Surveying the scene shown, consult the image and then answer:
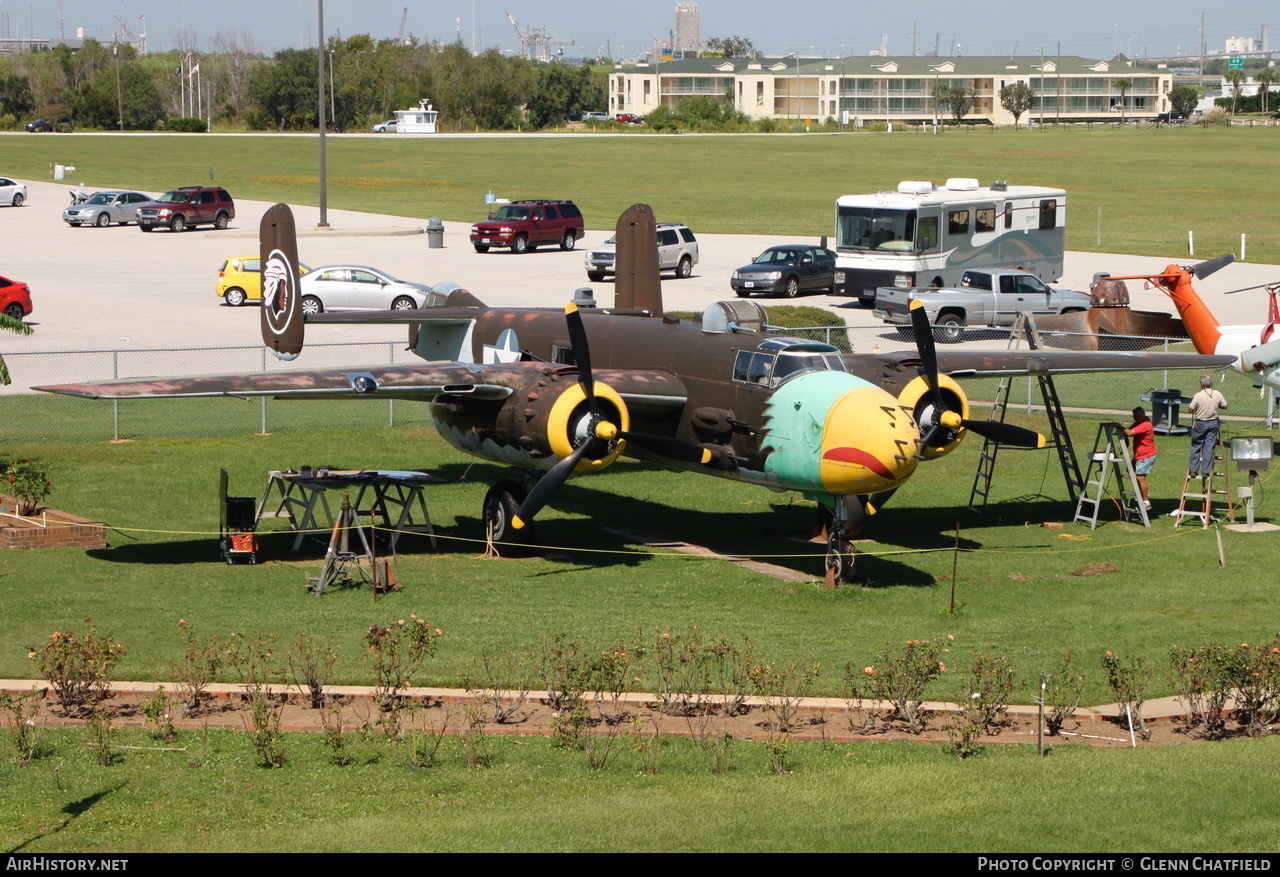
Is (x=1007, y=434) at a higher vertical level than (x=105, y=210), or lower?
lower

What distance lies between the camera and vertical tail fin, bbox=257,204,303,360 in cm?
2752

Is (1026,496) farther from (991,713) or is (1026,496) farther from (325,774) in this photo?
(325,774)

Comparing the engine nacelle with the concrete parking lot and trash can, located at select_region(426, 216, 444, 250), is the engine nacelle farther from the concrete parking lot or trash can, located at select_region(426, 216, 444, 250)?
trash can, located at select_region(426, 216, 444, 250)

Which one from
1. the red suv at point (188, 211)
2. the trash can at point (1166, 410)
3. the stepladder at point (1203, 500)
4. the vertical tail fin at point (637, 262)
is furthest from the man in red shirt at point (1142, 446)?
the red suv at point (188, 211)

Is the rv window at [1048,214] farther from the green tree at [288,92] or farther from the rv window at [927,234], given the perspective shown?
the green tree at [288,92]

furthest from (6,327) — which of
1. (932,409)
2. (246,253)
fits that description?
(246,253)

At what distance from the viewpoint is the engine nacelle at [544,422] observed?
2192 cm

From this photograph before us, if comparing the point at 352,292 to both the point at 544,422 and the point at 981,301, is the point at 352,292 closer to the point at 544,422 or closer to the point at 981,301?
the point at 981,301

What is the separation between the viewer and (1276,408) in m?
34.3

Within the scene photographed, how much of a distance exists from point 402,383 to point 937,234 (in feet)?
100

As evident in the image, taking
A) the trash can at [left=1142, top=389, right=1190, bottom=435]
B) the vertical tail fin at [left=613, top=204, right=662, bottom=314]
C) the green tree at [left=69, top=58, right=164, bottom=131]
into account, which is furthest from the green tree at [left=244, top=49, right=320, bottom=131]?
the trash can at [left=1142, top=389, right=1190, bottom=435]

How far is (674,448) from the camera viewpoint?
22781mm

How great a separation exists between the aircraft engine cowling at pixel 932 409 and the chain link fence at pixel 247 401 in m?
10.1

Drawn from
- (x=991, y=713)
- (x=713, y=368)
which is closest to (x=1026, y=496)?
(x=713, y=368)
